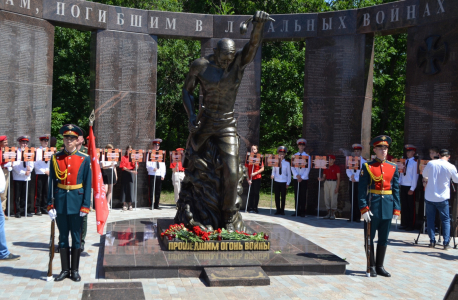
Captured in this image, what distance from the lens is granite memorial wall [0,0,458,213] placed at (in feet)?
38.0

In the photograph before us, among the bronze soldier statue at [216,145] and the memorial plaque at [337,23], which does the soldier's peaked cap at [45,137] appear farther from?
the memorial plaque at [337,23]

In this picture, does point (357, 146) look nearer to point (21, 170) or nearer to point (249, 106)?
point (249, 106)

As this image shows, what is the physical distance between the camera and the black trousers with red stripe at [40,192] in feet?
39.1

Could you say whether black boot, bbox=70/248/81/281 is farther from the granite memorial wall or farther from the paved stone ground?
the granite memorial wall

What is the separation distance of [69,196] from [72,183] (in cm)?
17

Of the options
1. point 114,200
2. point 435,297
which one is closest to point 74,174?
point 435,297

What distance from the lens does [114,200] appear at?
44.7ft

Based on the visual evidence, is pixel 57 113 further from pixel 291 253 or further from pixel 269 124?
pixel 291 253

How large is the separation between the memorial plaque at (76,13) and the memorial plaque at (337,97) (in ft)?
19.1

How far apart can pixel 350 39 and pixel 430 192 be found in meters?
5.43

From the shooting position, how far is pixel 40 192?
1198 cm

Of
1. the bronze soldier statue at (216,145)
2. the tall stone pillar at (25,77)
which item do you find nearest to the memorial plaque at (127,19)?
the tall stone pillar at (25,77)

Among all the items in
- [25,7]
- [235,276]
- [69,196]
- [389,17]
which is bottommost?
[235,276]

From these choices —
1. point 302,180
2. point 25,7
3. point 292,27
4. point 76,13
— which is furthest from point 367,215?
point 25,7
